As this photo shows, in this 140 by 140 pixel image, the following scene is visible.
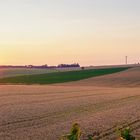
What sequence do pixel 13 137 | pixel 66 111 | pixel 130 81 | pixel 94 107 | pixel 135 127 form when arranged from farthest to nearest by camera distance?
pixel 130 81, pixel 94 107, pixel 66 111, pixel 135 127, pixel 13 137

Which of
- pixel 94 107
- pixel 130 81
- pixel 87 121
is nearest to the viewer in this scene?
pixel 87 121

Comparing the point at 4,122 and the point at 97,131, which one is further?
the point at 4,122

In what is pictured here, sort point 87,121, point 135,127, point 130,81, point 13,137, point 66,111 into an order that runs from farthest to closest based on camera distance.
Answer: point 130,81 < point 66,111 < point 87,121 < point 135,127 < point 13,137

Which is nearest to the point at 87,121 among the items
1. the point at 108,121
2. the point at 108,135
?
the point at 108,121

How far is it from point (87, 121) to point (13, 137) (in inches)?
204

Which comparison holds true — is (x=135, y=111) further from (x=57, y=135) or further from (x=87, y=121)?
(x=57, y=135)

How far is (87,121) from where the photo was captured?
2059 cm

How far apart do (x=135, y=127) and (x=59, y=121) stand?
135 inches

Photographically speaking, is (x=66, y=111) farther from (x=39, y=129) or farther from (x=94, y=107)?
(x=39, y=129)

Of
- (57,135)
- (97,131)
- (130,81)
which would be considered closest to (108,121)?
(97,131)

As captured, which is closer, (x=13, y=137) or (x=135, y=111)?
(x=13, y=137)

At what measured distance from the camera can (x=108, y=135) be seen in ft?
55.2

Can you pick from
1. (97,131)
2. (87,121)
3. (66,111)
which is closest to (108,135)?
(97,131)

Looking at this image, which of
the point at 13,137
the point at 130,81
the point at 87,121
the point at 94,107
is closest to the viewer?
the point at 13,137
